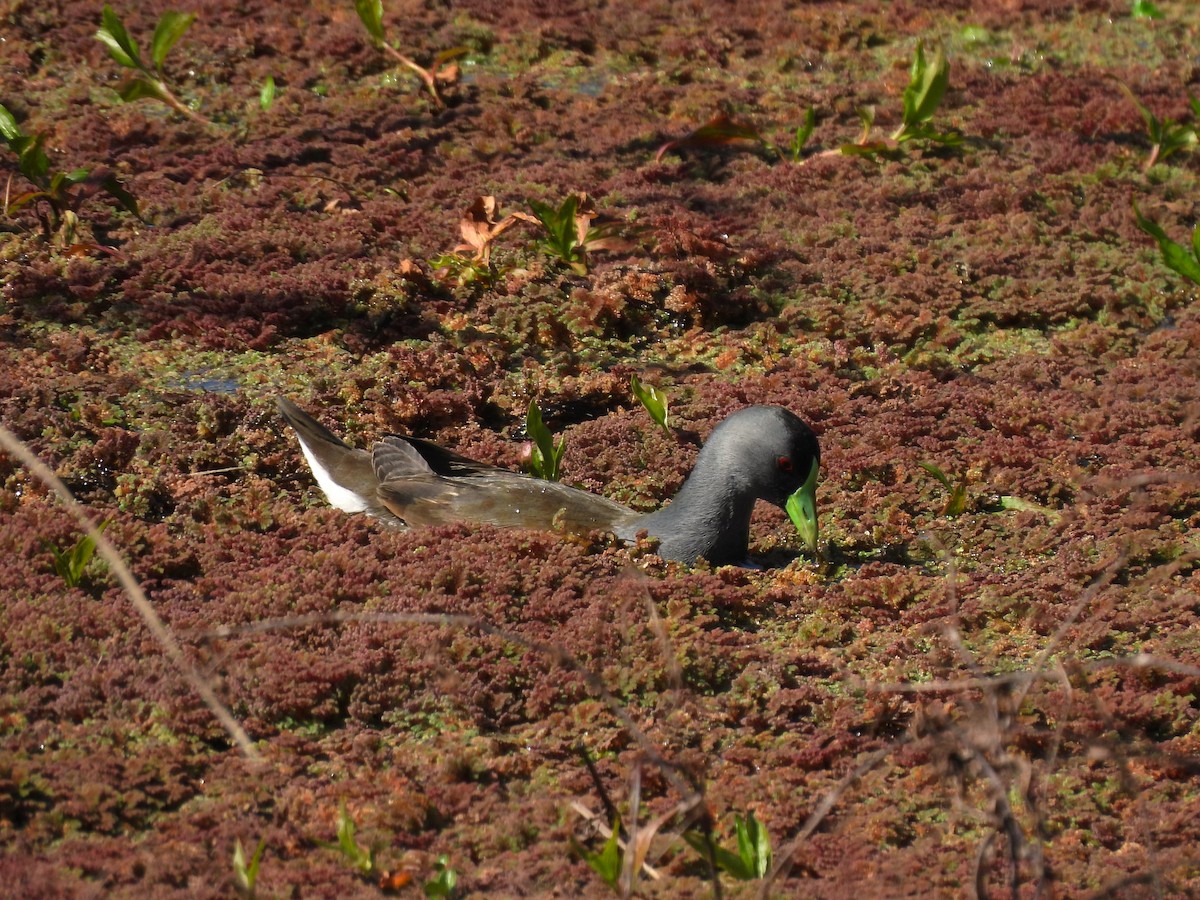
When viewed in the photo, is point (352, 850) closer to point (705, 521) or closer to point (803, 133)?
point (705, 521)

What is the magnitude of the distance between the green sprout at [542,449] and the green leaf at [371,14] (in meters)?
4.46

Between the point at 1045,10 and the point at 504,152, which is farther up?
the point at 1045,10

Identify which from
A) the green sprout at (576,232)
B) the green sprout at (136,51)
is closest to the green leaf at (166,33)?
the green sprout at (136,51)

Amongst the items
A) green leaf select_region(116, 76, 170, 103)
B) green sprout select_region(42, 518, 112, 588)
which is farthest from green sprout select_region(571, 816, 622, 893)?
green leaf select_region(116, 76, 170, 103)

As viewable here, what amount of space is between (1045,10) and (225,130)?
262 inches

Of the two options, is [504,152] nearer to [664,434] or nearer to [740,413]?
[664,434]

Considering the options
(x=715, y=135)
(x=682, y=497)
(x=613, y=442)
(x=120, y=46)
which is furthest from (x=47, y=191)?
(x=682, y=497)

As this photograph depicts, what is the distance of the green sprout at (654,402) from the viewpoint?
6293 mm

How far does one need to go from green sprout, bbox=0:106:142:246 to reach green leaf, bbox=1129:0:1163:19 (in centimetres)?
802

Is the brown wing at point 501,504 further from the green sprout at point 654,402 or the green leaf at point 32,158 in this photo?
the green leaf at point 32,158

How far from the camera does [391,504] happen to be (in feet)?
19.0

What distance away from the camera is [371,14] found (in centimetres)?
930

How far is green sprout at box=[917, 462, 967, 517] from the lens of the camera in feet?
19.5

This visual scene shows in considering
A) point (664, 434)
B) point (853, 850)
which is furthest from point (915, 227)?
point (853, 850)
